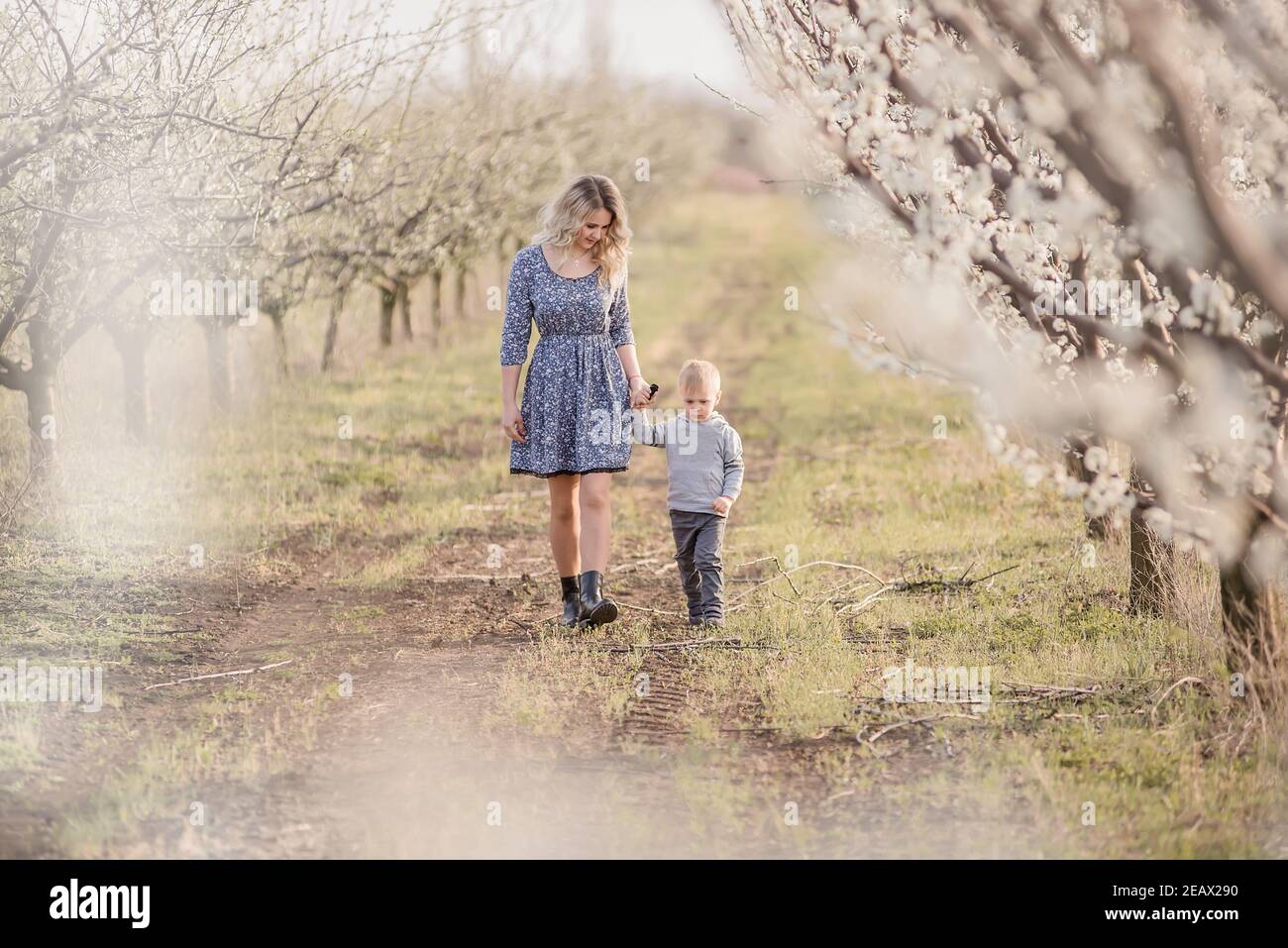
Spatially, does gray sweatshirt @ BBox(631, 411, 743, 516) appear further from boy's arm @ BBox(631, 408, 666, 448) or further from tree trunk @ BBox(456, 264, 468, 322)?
tree trunk @ BBox(456, 264, 468, 322)

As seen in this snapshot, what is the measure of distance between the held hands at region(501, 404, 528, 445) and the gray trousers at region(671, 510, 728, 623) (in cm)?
82

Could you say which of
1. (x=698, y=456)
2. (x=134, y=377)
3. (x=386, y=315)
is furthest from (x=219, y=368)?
(x=698, y=456)

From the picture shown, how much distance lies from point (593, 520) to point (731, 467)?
0.73m

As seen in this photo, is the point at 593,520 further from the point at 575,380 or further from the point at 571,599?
the point at 575,380

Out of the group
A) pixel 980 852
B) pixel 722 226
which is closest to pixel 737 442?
pixel 980 852

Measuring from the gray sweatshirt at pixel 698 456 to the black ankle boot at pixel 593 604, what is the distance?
0.52m

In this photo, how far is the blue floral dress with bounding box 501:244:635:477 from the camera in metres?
5.67

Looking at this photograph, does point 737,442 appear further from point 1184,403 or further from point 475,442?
point 475,442

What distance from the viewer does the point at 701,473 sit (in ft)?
19.0

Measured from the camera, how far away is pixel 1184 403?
15.0ft

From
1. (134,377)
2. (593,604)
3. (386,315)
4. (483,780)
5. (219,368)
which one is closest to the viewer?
(483,780)

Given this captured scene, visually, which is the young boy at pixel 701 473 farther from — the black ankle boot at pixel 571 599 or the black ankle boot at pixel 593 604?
the black ankle boot at pixel 571 599

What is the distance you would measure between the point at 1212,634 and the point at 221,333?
938 centimetres

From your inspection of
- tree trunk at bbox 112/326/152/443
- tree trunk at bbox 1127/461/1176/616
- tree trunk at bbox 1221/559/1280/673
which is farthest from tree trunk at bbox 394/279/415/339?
tree trunk at bbox 1221/559/1280/673
